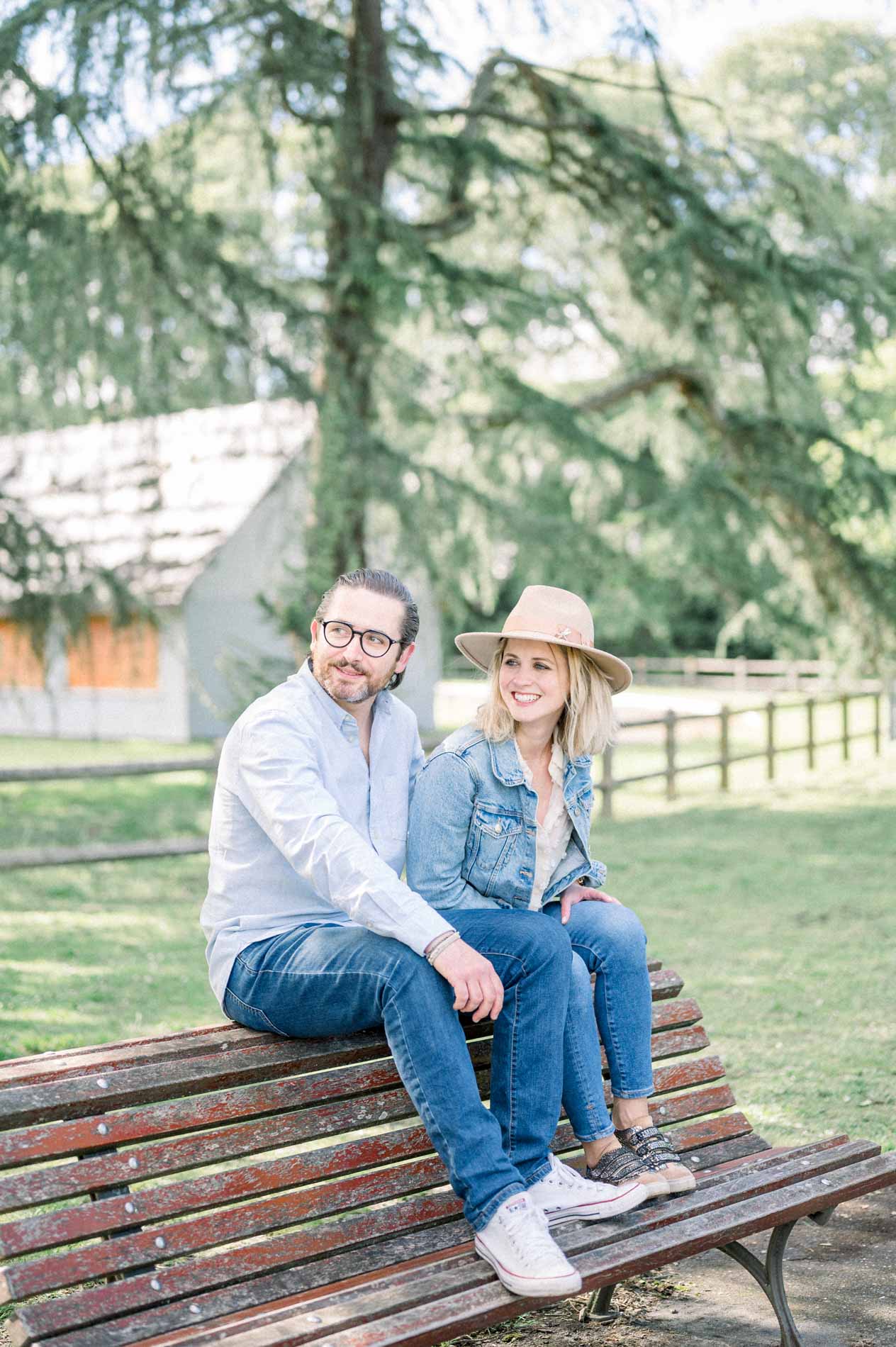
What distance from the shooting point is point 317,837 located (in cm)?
317

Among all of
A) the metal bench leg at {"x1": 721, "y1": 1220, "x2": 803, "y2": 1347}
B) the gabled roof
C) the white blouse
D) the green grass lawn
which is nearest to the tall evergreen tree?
the gabled roof

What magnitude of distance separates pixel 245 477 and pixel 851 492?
14.2 metres

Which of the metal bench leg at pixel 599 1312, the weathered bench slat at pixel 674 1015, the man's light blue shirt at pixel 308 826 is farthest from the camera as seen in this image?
the weathered bench slat at pixel 674 1015

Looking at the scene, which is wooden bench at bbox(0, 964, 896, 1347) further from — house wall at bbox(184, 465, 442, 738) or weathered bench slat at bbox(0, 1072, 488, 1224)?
house wall at bbox(184, 465, 442, 738)

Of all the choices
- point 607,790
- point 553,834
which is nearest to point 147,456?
point 607,790

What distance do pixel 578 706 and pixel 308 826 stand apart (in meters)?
0.87

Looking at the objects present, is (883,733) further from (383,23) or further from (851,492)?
(383,23)

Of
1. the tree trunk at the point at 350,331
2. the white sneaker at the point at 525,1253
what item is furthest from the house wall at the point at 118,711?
the white sneaker at the point at 525,1253

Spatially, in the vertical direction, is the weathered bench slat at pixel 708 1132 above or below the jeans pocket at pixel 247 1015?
below

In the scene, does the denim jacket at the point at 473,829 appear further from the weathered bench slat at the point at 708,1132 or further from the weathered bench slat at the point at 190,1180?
the weathered bench slat at the point at 708,1132

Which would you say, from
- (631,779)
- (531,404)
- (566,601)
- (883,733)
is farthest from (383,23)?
(883,733)

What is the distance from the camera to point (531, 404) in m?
11.8

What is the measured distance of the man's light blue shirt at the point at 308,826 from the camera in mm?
3100

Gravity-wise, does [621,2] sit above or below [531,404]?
above
